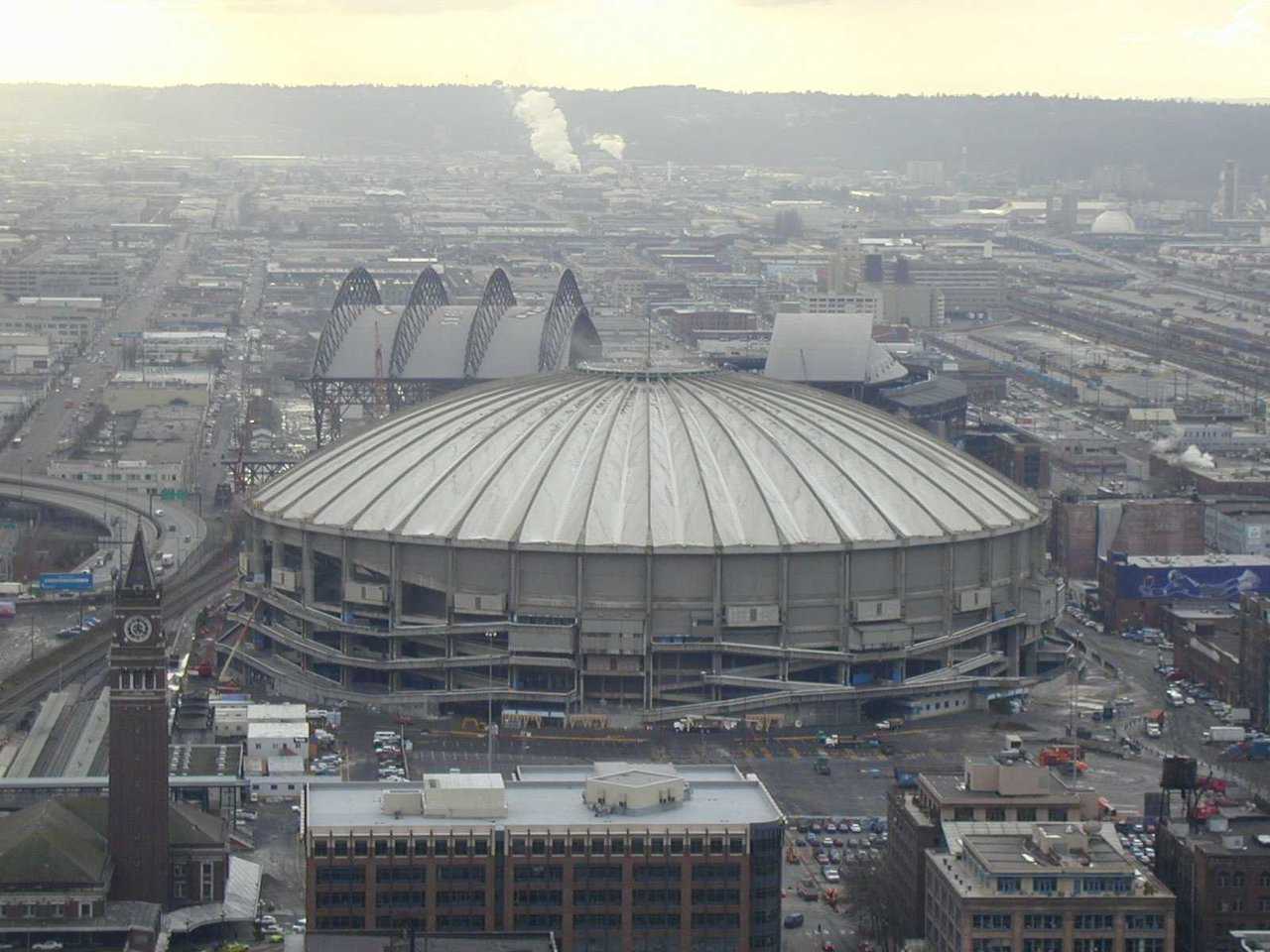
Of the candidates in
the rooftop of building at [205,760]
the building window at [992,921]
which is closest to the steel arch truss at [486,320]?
the rooftop of building at [205,760]

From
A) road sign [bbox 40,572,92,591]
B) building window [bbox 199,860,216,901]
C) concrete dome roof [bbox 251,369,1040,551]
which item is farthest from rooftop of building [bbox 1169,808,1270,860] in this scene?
road sign [bbox 40,572,92,591]

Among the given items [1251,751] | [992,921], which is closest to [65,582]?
[1251,751]

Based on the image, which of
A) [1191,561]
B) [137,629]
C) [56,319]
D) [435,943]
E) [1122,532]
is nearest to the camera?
[435,943]

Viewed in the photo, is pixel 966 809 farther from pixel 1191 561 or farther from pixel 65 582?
pixel 65 582

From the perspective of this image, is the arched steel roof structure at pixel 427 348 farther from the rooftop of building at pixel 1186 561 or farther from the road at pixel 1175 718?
the road at pixel 1175 718

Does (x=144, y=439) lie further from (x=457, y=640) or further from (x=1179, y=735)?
(x=1179, y=735)

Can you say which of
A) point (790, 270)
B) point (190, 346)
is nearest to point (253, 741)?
point (190, 346)
